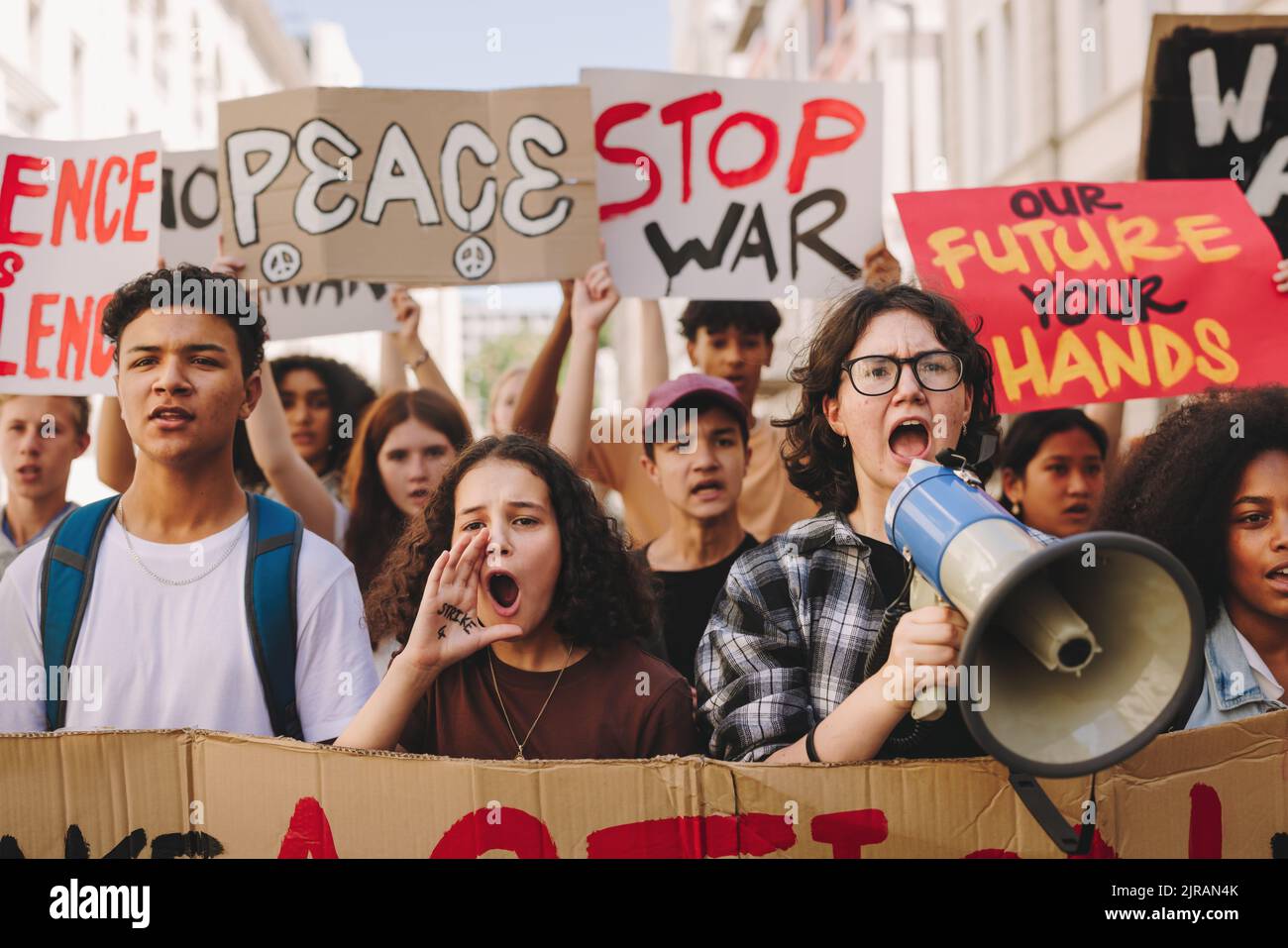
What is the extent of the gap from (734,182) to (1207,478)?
200 cm

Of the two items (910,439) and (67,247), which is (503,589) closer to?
(910,439)

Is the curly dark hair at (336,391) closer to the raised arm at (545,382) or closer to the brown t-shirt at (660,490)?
the raised arm at (545,382)

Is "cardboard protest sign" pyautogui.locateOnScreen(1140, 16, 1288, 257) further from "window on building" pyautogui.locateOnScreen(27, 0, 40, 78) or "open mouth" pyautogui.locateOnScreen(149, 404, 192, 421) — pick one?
"window on building" pyautogui.locateOnScreen(27, 0, 40, 78)

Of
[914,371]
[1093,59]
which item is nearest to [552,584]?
[914,371]

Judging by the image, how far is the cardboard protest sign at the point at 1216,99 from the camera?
12.0ft

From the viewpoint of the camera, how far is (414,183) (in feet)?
12.2

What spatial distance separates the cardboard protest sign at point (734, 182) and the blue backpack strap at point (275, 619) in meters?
1.87

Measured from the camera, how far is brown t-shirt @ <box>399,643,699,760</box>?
215 cm

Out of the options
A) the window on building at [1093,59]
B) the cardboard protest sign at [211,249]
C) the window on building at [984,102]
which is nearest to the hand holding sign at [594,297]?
the cardboard protest sign at [211,249]
